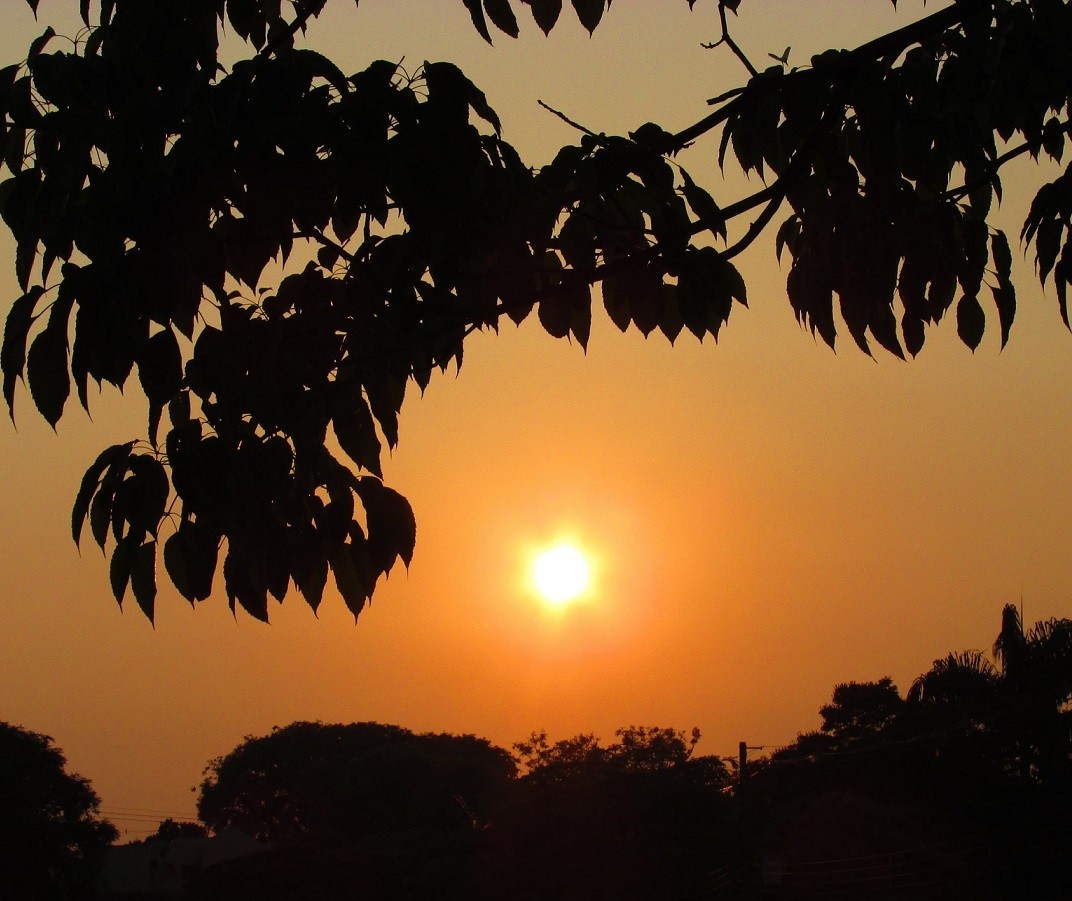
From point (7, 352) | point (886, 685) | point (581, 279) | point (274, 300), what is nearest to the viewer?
point (7, 352)

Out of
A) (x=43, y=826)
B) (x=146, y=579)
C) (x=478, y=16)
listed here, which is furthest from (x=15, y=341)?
(x=43, y=826)

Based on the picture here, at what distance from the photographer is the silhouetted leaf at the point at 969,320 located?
4.33 metres

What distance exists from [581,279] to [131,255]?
4.45 feet

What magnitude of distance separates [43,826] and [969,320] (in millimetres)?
48434

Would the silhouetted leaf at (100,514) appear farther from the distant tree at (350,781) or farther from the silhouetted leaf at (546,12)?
the distant tree at (350,781)

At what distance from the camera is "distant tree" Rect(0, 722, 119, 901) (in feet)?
143

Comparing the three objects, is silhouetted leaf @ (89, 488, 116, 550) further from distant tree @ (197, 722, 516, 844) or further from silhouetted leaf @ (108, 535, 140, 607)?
distant tree @ (197, 722, 516, 844)

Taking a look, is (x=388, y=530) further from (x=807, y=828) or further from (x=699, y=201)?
(x=807, y=828)

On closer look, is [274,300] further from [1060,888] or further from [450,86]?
[1060,888]

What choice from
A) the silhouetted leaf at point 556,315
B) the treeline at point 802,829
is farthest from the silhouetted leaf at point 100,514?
the treeline at point 802,829

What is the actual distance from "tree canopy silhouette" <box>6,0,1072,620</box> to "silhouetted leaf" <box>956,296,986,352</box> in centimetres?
53

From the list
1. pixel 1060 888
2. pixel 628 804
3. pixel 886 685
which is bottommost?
pixel 1060 888

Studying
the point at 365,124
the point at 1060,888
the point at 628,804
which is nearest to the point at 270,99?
the point at 365,124

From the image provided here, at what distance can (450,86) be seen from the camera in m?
3.19
